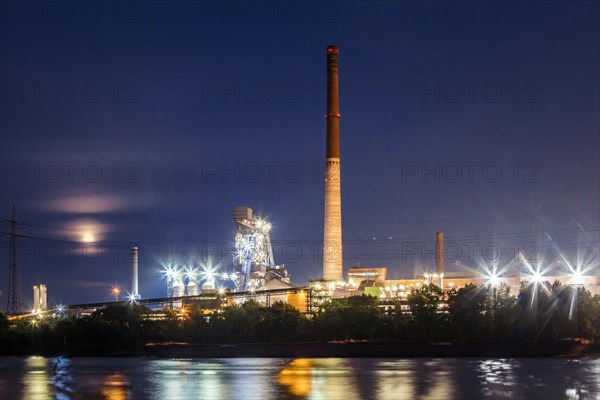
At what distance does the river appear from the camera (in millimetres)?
47500

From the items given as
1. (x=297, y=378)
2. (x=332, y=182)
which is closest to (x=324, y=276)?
(x=332, y=182)

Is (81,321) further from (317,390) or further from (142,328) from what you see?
(317,390)

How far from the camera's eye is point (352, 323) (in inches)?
3957

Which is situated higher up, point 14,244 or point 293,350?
point 14,244

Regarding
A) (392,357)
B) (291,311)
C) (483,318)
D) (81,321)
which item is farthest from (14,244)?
(483,318)

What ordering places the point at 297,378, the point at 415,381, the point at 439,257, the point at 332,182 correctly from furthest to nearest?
1. the point at 439,257
2. the point at 332,182
3. the point at 297,378
4. the point at 415,381

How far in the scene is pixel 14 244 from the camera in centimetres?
9712

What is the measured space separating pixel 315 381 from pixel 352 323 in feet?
146

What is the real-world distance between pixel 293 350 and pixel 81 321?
32.1m

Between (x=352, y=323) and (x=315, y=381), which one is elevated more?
(x=352, y=323)

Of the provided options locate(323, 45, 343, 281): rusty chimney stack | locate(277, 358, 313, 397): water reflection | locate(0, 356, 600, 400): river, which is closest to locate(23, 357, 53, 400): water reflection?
locate(0, 356, 600, 400): river

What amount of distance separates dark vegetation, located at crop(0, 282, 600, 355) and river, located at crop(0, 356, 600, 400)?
13.4 m

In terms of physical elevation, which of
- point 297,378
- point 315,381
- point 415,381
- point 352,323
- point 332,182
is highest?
point 332,182

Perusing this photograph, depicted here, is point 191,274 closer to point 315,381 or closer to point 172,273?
point 172,273
